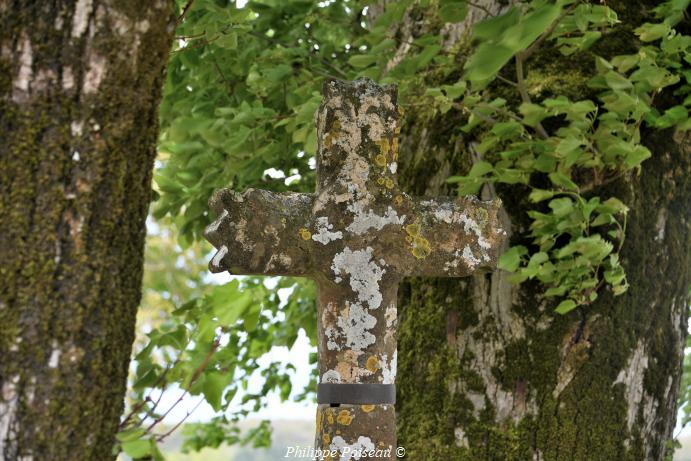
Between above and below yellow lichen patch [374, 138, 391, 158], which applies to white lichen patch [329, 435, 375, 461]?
below

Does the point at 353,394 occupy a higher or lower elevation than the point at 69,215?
lower

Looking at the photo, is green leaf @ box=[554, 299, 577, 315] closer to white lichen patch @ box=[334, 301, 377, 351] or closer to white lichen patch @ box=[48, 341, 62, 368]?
white lichen patch @ box=[334, 301, 377, 351]

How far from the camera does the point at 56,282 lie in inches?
75.6

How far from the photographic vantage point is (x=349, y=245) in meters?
2.91

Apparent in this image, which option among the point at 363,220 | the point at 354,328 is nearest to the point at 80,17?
the point at 363,220

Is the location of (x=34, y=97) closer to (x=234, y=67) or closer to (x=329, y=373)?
(x=329, y=373)

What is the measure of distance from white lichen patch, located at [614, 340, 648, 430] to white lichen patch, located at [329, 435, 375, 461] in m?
1.68

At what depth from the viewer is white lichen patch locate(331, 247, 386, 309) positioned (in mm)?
2883

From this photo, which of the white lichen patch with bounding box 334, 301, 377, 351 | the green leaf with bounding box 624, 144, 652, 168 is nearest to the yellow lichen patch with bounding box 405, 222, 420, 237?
the white lichen patch with bounding box 334, 301, 377, 351

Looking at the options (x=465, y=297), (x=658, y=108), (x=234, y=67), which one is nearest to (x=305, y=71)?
(x=234, y=67)

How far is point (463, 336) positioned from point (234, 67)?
217 cm

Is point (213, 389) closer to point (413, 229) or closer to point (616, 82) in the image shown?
point (413, 229)

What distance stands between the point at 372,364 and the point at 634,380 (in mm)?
1744

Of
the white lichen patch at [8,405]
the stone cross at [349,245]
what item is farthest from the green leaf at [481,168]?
the white lichen patch at [8,405]
